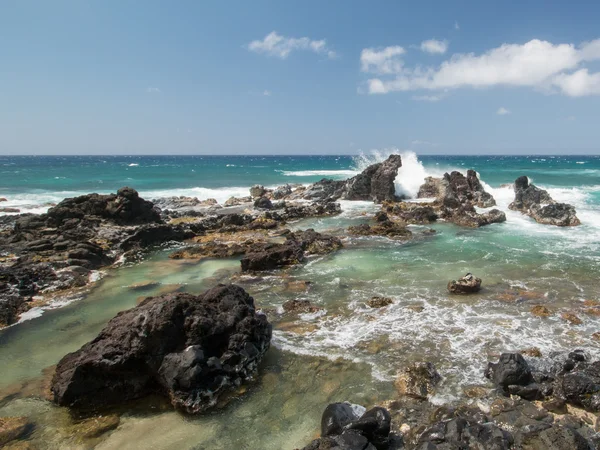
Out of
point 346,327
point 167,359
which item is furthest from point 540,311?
point 167,359

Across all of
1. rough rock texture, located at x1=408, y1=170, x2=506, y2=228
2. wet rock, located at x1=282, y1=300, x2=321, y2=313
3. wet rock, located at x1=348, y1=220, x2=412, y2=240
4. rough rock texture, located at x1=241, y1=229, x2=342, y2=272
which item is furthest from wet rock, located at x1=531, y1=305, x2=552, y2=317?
rough rock texture, located at x1=408, y1=170, x2=506, y2=228

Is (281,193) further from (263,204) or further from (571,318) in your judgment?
(571,318)

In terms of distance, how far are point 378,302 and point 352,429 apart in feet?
22.1

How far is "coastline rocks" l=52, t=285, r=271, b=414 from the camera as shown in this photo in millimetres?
7707

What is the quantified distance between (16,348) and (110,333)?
3.81 meters

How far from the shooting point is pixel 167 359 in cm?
806

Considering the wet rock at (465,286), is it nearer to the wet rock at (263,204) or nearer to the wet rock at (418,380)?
the wet rock at (418,380)

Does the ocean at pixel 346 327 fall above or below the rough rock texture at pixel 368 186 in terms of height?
below

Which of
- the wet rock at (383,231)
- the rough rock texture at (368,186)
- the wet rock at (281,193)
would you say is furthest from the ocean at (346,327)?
the wet rock at (281,193)

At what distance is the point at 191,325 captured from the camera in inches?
344

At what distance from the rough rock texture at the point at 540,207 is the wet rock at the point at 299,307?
22.1 metres

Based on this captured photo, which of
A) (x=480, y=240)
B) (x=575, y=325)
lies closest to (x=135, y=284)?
(x=575, y=325)

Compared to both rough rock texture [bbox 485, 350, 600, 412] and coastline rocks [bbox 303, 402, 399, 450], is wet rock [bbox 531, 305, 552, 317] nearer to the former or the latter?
rough rock texture [bbox 485, 350, 600, 412]

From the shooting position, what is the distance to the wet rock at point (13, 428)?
6.86 m
